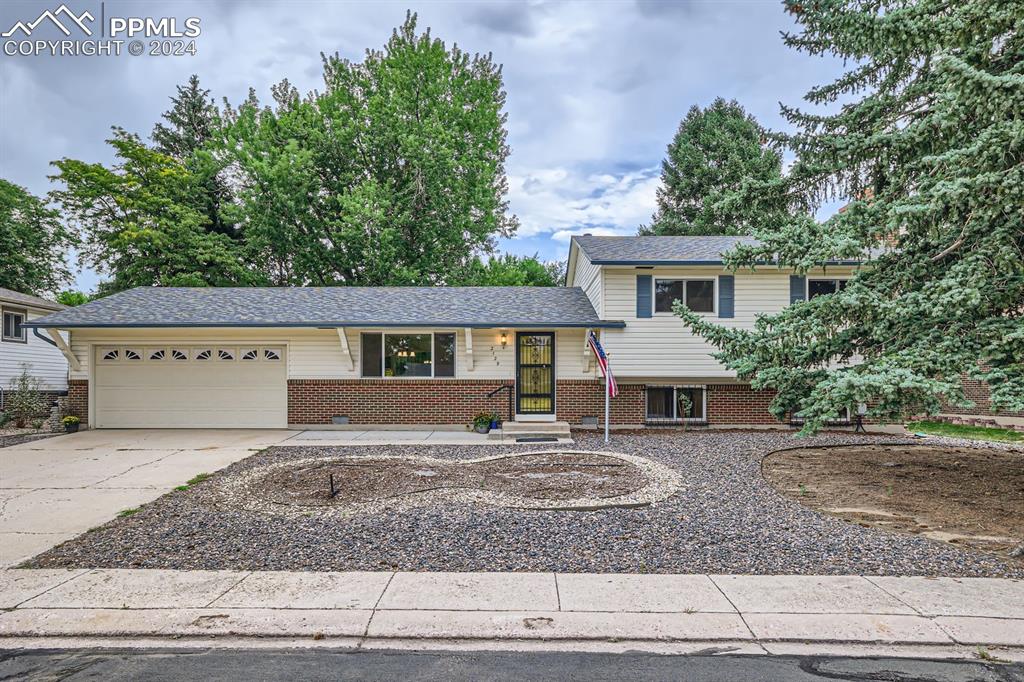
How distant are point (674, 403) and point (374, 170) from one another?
16.3m

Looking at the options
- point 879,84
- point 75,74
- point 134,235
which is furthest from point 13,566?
point 134,235

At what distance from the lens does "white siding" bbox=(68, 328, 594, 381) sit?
12.2 meters

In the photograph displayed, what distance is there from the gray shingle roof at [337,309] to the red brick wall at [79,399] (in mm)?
1502

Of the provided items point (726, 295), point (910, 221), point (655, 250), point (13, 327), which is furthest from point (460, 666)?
point (13, 327)

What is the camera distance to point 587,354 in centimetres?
1195

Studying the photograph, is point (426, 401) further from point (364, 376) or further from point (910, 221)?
point (910, 221)

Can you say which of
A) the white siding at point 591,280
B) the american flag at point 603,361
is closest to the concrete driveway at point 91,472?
the american flag at point 603,361

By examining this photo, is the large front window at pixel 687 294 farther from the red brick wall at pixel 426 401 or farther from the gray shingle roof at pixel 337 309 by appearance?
the red brick wall at pixel 426 401

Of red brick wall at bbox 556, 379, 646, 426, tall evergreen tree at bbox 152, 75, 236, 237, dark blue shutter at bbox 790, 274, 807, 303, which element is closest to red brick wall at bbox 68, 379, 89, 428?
red brick wall at bbox 556, 379, 646, 426

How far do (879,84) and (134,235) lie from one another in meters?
23.8

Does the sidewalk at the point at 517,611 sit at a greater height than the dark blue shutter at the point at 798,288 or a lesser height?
lesser

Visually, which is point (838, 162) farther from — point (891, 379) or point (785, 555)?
point (785, 555)

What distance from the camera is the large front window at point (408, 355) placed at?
12.4 metres

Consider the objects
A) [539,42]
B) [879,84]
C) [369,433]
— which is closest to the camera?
[879,84]
